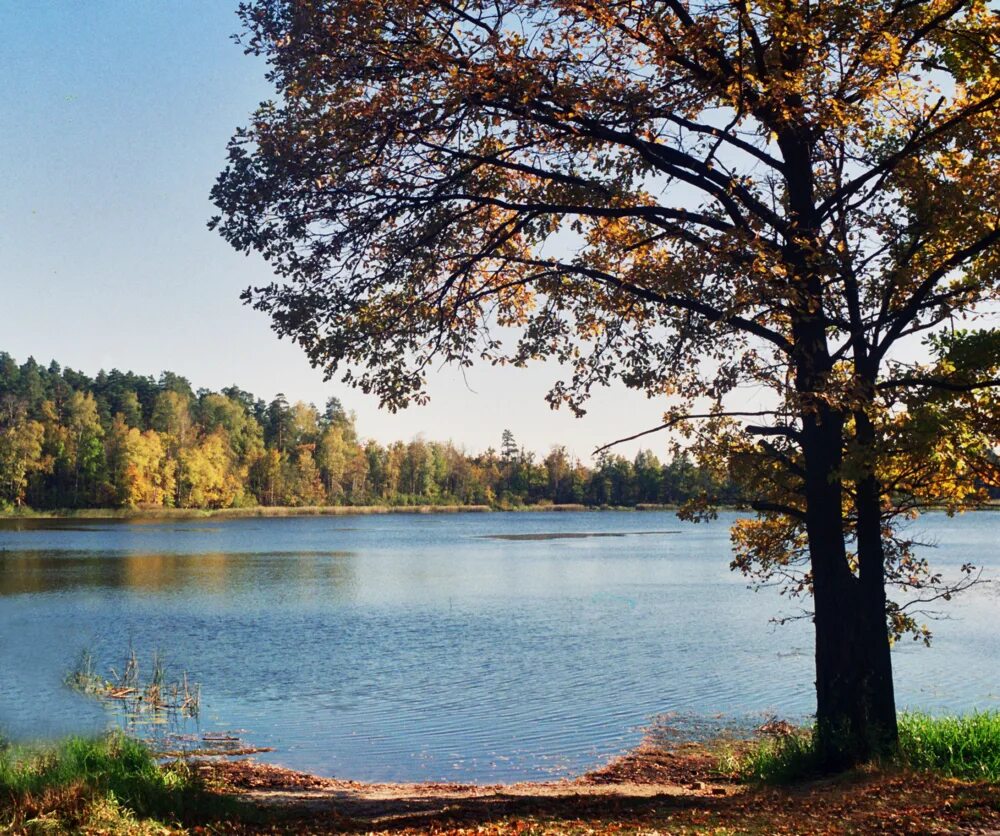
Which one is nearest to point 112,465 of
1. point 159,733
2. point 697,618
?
point 697,618

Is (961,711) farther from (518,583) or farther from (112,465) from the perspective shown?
(112,465)

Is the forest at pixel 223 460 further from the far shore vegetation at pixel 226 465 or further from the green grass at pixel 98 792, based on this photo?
the green grass at pixel 98 792

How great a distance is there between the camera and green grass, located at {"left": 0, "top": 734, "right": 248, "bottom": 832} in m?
7.41

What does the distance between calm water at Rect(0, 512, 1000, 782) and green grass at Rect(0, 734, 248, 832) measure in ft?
12.4

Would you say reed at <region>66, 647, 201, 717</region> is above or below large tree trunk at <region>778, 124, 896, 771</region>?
below

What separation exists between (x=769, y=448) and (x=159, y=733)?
34.8 feet

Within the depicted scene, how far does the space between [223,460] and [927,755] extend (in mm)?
119674

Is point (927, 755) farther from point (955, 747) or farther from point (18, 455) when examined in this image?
point (18, 455)

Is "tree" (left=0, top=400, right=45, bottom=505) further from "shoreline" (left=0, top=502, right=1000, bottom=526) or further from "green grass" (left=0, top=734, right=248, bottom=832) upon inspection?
"green grass" (left=0, top=734, right=248, bottom=832)

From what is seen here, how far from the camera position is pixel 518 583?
1618 inches

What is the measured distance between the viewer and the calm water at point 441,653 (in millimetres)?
15766

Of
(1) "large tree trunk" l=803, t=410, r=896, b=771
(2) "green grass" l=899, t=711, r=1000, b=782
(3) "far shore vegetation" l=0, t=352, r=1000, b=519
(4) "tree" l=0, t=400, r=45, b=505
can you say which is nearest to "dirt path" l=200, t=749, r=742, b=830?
(1) "large tree trunk" l=803, t=410, r=896, b=771

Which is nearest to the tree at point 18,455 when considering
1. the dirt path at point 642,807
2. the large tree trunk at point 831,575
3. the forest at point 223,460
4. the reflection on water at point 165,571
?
the forest at point 223,460

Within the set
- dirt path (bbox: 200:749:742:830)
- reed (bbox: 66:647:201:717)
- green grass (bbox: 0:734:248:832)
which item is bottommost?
reed (bbox: 66:647:201:717)
